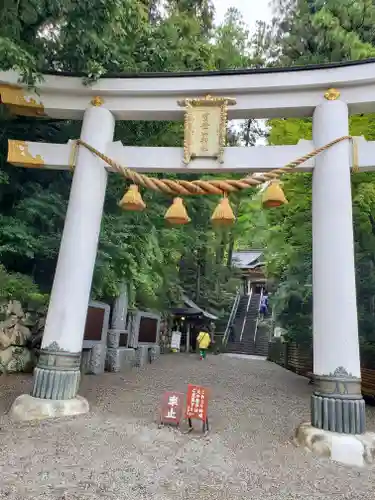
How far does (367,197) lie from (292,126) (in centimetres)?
231

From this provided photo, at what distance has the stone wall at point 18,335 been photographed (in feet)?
25.7

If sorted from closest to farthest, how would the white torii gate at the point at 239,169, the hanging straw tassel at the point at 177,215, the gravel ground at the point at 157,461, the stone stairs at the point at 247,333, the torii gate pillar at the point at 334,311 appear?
1. the gravel ground at the point at 157,461
2. the torii gate pillar at the point at 334,311
3. the white torii gate at the point at 239,169
4. the hanging straw tassel at the point at 177,215
5. the stone stairs at the point at 247,333

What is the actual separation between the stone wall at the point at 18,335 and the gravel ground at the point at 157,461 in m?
1.27

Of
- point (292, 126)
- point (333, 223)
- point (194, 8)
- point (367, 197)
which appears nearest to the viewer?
point (333, 223)

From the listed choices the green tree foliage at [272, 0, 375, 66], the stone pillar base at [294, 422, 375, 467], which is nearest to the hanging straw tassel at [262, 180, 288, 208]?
the stone pillar base at [294, 422, 375, 467]

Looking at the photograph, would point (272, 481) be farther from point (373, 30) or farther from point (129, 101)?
point (373, 30)

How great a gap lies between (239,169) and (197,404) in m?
3.33

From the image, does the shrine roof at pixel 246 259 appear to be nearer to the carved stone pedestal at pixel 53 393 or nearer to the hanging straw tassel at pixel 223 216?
the hanging straw tassel at pixel 223 216

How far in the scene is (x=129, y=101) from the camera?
6426mm

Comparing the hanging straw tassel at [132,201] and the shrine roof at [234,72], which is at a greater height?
the shrine roof at [234,72]

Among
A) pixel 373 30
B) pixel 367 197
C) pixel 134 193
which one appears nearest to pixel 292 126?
pixel 367 197

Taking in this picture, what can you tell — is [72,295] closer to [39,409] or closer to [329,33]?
[39,409]

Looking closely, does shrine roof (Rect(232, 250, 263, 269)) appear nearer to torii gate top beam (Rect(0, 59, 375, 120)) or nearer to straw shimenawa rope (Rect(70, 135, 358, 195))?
torii gate top beam (Rect(0, 59, 375, 120))

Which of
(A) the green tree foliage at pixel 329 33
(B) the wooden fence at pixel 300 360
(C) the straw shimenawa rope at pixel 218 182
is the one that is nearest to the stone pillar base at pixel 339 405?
(C) the straw shimenawa rope at pixel 218 182
